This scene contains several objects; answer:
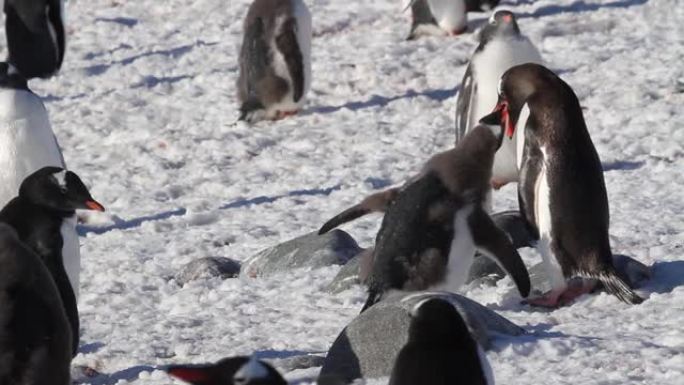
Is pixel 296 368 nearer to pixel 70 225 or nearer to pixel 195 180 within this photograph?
pixel 70 225

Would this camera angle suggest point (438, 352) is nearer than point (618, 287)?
Yes

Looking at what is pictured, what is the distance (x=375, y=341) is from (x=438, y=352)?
1251 millimetres

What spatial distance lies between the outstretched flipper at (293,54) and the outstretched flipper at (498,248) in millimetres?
4625

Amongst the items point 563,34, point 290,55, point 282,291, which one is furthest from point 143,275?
point 563,34

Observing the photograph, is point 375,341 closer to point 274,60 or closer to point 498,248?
point 498,248

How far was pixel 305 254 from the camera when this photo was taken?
22.9 feet

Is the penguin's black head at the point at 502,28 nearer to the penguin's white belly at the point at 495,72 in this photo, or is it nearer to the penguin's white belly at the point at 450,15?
the penguin's white belly at the point at 495,72

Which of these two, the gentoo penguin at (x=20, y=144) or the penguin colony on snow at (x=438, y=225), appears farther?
the gentoo penguin at (x=20, y=144)

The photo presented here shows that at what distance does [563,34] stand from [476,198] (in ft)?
18.7

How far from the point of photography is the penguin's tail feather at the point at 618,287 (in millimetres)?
5918

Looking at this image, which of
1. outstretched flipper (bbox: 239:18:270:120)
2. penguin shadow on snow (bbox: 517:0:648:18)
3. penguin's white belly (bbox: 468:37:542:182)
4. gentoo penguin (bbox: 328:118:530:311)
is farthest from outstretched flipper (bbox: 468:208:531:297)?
penguin shadow on snow (bbox: 517:0:648:18)

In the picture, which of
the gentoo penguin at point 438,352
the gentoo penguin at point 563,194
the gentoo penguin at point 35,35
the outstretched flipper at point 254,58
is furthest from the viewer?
the gentoo penguin at point 35,35

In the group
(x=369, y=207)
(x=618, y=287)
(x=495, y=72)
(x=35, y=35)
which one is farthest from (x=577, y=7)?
(x=618, y=287)

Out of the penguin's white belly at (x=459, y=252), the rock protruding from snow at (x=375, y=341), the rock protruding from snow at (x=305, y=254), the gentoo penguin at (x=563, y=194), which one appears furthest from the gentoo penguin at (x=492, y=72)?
the rock protruding from snow at (x=375, y=341)
